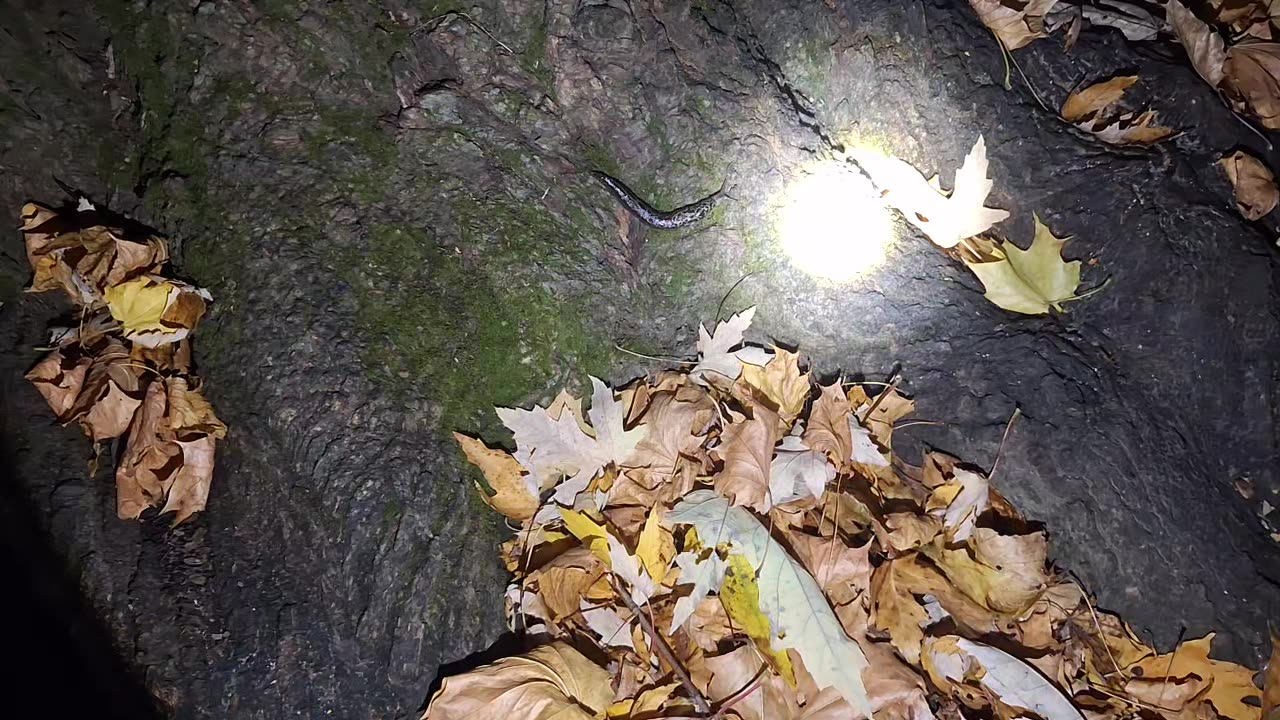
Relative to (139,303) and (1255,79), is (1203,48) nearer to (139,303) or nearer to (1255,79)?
(1255,79)

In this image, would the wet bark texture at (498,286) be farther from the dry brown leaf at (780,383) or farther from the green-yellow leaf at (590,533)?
the green-yellow leaf at (590,533)

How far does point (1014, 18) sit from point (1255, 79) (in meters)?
0.84

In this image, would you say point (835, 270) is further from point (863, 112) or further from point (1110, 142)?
point (1110, 142)

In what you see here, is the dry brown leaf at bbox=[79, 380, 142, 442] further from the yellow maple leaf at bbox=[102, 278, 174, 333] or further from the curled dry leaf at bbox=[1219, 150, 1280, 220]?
the curled dry leaf at bbox=[1219, 150, 1280, 220]

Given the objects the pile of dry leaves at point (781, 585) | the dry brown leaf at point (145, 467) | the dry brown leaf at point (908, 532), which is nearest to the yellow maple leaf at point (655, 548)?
the pile of dry leaves at point (781, 585)

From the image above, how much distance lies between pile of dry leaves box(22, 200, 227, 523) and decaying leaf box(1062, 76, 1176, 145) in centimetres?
254

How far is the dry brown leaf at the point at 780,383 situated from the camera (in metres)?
1.94

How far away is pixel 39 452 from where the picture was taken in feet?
5.58

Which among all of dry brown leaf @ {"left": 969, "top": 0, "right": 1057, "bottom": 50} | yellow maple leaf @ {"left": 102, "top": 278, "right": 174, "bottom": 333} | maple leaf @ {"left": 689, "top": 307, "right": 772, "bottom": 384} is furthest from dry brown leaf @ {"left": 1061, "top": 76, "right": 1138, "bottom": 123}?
yellow maple leaf @ {"left": 102, "top": 278, "right": 174, "bottom": 333}

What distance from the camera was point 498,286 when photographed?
1.76m

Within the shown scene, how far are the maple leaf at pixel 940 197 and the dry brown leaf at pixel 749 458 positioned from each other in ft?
2.33

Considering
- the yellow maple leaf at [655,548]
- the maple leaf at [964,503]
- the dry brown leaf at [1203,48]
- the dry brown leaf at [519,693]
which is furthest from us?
the dry brown leaf at [1203,48]

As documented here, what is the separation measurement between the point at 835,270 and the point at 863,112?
47 cm

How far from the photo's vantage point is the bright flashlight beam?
192 centimetres
